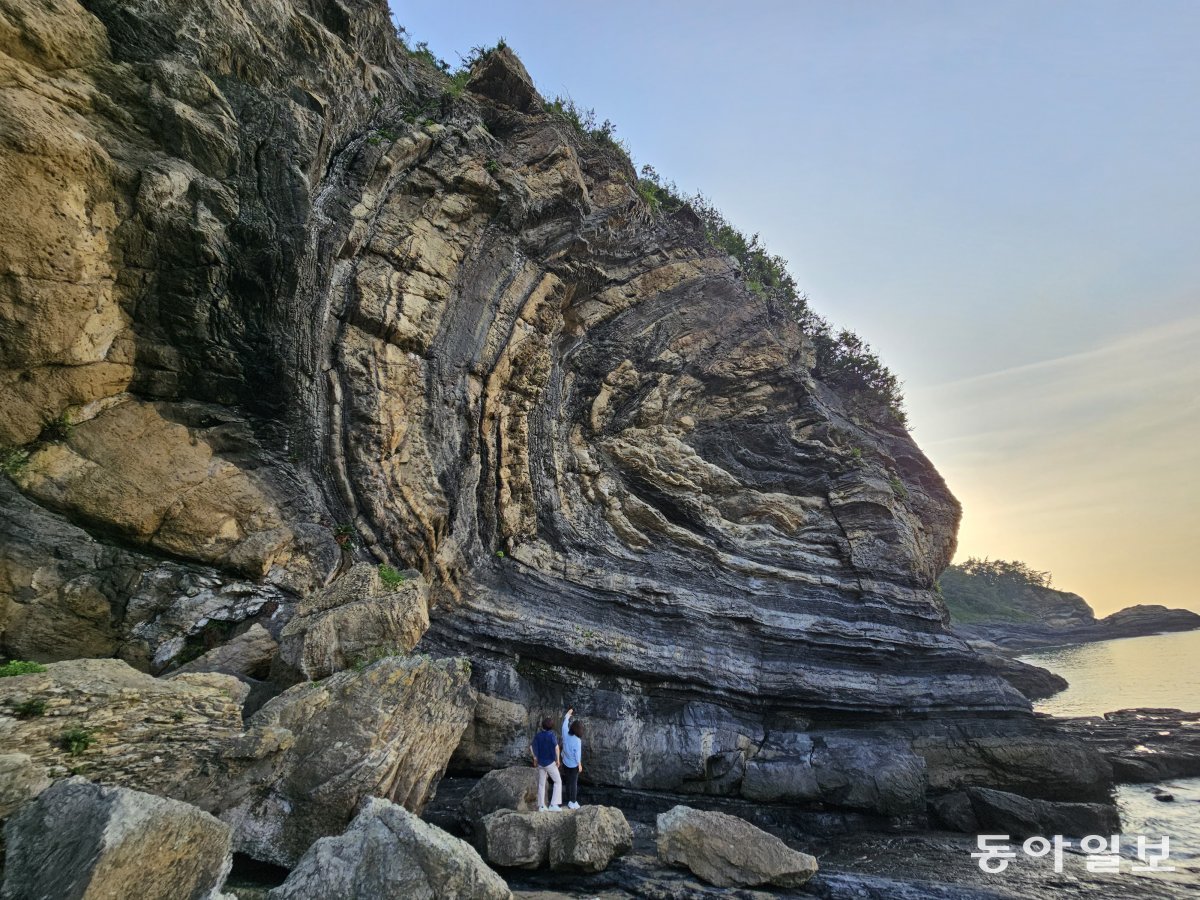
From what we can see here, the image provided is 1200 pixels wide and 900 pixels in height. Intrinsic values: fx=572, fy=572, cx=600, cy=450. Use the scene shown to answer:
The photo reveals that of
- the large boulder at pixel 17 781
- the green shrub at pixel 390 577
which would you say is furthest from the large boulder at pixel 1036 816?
the large boulder at pixel 17 781

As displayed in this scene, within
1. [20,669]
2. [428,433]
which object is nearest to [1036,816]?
[428,433]

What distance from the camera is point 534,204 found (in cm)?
1377

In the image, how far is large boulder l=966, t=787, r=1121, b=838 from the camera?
1098 cm

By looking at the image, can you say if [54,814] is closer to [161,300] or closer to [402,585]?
[402,585]

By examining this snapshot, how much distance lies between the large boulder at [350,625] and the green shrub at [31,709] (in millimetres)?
2695

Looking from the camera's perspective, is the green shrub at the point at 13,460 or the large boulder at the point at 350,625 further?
the green shrub at the point at 13,460

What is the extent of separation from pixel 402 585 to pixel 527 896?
4.57 metres

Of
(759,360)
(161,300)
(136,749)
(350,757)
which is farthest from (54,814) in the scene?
(759,360)

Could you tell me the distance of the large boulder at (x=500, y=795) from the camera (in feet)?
25.7

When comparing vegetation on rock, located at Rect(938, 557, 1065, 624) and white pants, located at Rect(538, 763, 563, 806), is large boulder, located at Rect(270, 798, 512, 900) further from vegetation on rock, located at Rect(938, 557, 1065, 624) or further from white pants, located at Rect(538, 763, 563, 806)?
vegetation on rock, located at Rect(938, 557, 1065, 624)

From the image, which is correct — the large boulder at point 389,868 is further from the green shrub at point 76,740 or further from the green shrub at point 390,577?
the green shrub at point 390,577

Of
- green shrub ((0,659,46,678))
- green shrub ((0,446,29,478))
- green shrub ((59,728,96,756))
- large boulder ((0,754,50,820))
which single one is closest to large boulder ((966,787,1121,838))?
green shrub ((59,728,96,756))

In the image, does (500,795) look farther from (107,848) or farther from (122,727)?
(107,848)

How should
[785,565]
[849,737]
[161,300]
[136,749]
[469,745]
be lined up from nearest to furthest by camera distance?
[136,749], [161,300], [469,745], [849,737], [785,565]
